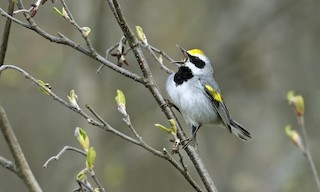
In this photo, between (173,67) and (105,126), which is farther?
(173,67)

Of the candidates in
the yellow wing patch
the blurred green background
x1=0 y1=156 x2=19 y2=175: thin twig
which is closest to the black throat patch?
the yellow wing patch

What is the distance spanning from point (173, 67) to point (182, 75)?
9.80 feet

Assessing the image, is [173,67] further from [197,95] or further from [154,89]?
[154,89]

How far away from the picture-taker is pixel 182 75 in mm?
4309

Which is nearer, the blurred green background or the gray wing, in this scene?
the gray wing

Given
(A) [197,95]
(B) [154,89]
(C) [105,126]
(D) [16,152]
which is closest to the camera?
(D) [16,152]

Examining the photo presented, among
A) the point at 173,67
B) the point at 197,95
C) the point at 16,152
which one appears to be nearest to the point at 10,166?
the point at 16,152

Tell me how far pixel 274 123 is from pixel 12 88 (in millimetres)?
3554

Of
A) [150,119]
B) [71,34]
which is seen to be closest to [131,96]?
[150,119]

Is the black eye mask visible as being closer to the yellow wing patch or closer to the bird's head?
the bird's head

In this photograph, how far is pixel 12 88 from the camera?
7008 mm

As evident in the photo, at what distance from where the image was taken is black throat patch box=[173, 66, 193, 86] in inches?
167

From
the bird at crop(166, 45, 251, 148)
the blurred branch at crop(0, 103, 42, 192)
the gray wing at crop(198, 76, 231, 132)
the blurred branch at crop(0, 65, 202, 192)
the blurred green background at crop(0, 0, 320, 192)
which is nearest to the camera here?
the blurred branch at crop(0, 103, 42, 192)

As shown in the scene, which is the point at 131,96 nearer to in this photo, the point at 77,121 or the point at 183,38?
the point at 77,121
